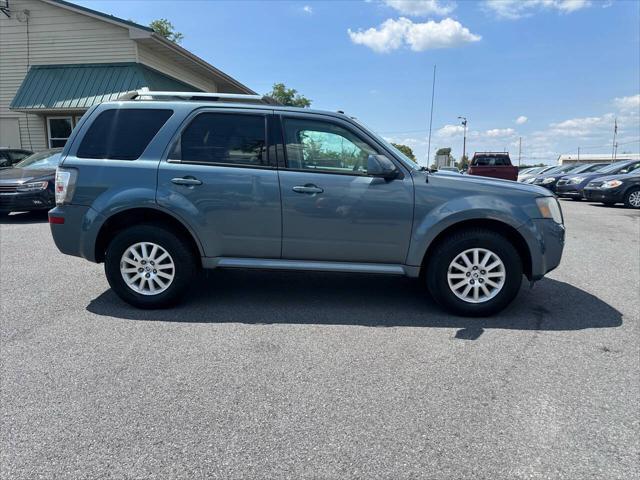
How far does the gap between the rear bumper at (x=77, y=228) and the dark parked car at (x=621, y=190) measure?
50.6 ft

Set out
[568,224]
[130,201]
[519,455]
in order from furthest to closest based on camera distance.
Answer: [568,224] → [130,201] → [519,455]

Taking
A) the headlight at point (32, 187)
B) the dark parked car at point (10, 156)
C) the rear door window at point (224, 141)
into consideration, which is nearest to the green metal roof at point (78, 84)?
the dark parked car at point (10, 156)

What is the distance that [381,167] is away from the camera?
4133mm

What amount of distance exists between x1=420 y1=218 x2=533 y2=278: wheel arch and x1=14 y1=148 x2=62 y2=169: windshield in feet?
32.4

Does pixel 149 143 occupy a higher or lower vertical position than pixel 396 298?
higher

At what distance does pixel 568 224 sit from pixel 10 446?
11.4m

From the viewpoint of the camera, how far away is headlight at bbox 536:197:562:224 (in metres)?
4.26

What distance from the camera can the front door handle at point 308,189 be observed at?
4219 millimetres

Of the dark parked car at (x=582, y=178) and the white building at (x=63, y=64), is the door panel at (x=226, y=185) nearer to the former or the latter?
the white building at (x=63, y=64)

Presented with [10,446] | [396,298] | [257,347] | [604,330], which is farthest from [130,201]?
[604,330]

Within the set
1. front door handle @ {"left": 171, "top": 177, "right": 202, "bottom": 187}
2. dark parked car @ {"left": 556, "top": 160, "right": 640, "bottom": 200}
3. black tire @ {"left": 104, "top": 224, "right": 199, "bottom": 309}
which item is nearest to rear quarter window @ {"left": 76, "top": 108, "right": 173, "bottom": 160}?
front door handle @ {"left": 171, "top": 177, "right": 202, "bottom": 187}

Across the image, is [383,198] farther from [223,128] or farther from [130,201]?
[130,201]

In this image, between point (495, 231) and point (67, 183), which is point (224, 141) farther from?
point (495, 231)

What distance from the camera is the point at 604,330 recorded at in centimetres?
405
